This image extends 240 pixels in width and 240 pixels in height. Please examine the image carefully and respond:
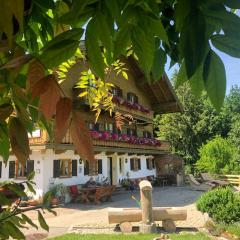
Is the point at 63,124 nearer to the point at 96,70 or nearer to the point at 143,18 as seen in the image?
the point at 96,70

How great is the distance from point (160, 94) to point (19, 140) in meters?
27.0

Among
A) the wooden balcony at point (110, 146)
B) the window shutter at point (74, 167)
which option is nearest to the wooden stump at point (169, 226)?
the wooden balcony at point (110, 146)

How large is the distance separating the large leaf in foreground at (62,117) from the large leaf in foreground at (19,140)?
24cm

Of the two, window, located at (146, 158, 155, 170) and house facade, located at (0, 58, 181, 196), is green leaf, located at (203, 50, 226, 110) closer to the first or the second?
house facade, located at (0, 58, 181, 196)

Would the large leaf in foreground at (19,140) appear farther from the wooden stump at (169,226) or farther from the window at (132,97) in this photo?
the window at (132,97)

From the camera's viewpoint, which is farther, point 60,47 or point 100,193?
point 100,193

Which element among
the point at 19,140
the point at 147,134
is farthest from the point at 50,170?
the point at 19,140

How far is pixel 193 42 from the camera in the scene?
2.45 ft

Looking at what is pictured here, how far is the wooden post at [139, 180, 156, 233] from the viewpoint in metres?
10.1

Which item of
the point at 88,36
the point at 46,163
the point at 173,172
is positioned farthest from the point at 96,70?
the point at 173,172

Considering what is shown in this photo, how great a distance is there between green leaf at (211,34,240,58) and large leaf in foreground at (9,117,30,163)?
547 mm

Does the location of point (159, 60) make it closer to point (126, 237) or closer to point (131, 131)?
point (126, 237)

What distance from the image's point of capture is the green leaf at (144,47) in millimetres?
926

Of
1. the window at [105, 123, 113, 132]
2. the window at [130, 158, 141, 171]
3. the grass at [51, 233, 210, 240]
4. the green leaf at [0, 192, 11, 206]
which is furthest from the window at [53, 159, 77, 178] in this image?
the green leaf at [0, 192, 11, 206]
